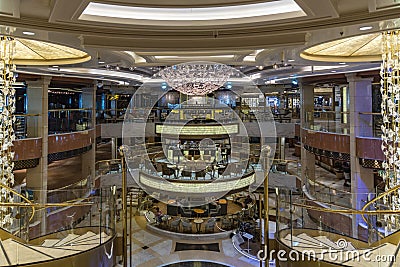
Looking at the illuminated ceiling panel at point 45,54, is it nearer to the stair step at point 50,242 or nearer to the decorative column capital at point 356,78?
the stair step at point 50,242

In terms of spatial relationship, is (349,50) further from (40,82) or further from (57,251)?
(40,82)

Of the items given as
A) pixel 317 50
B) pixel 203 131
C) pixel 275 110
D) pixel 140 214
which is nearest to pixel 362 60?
pixel 317 50

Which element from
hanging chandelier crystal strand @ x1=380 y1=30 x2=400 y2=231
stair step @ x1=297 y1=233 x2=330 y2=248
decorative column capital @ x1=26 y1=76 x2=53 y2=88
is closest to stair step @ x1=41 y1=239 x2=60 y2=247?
stair step @ x1=297 y1=233 x2=330 y2=248

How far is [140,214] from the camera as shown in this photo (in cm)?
1177

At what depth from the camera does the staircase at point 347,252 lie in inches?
123

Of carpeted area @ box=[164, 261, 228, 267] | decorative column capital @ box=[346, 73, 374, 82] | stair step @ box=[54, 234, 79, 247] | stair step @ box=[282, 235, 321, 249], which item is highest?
decorative column capital @ box=[346, 73, 374, 82]

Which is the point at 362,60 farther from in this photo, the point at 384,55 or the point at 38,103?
the point at 38,103

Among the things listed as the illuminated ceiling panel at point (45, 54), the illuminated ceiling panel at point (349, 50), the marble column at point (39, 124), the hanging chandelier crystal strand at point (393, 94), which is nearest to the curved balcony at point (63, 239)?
the illuminated ceiling panel at point (45, 54)

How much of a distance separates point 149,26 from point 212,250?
23.5ft

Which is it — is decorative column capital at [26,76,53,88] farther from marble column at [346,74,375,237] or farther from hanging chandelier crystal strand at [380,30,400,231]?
marble column at [346,74,375,237]

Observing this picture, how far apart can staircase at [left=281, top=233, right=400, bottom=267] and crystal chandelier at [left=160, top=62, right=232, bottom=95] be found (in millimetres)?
4042

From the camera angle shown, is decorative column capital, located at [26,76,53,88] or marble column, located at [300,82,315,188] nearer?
decorative column capital, located at [26,76,53,88]

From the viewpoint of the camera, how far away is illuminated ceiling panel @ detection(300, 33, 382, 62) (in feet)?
16.3

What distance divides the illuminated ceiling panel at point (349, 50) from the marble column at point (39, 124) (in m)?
8.40
